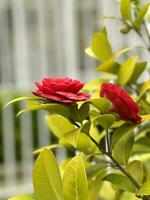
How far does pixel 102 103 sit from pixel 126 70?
29 centimetres

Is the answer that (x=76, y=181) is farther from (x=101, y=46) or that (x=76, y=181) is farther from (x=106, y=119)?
(x=101, y=46)

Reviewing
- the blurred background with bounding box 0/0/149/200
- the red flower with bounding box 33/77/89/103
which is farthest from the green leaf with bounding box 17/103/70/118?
the blurred background with bounding box 0/0/149/200

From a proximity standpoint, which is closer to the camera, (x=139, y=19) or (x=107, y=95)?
(x=107, y=95)

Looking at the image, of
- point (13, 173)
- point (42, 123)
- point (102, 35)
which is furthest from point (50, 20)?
point (102, 35)

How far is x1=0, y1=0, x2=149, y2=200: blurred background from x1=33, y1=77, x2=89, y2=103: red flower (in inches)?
167

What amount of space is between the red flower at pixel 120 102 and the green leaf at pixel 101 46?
0.27 metres

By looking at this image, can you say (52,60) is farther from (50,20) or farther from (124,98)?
(124,98)

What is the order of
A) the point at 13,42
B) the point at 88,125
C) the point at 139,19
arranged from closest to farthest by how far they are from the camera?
the point at 88,125 < the point at 139,19 < the point at 13,42

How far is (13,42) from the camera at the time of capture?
212 inches

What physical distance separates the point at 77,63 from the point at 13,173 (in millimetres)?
1271

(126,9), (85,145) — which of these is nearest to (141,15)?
(126,9)

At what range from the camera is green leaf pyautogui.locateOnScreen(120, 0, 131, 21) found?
1.02 metres

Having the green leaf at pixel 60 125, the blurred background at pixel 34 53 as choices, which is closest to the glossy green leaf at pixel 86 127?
the green leaf at pixel 60 125

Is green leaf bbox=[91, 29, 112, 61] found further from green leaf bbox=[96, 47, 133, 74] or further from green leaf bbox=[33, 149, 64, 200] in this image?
green leaf bbox=[33, 149, 64, 200]
